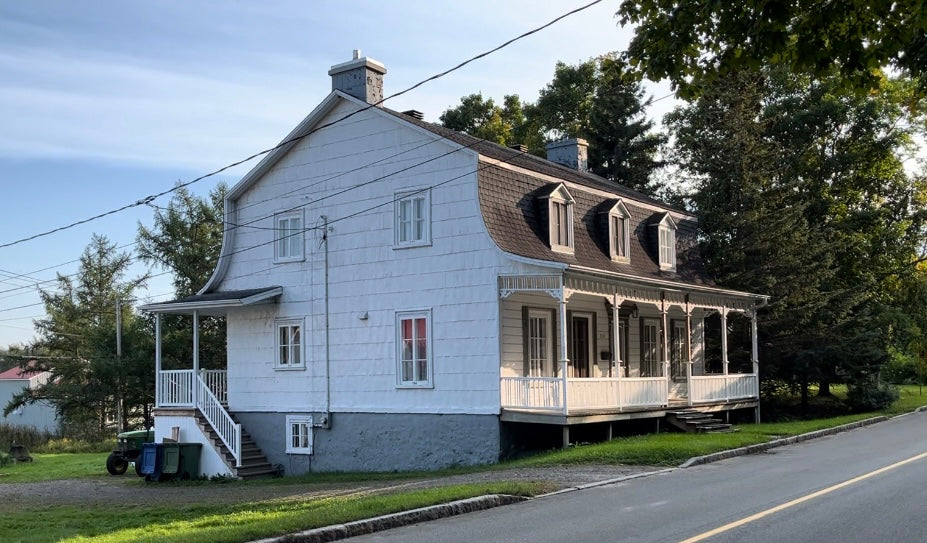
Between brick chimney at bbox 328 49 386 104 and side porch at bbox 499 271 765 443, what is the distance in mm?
7162

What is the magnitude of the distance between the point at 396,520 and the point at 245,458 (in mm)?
14626

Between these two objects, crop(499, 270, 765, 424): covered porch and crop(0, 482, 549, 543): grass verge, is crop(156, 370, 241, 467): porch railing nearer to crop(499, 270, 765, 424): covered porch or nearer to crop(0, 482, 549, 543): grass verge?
crop(0, 482, 549, 543): grass verge

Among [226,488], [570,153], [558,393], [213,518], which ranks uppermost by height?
[570,153]

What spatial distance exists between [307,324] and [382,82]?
6943 mm

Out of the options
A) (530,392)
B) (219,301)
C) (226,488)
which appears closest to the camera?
(530,392)

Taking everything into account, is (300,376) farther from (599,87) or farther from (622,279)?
(599,87)

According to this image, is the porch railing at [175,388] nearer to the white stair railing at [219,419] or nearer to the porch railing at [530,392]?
the white stair railing at [219,419]

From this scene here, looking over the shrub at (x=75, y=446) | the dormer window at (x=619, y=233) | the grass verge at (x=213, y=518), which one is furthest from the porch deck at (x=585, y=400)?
the shrub at (x=75, y=446)

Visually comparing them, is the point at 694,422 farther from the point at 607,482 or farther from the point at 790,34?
the point at 790,34

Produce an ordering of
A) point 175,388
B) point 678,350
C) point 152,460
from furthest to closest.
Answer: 1. point 678,350
2. point 175,388
3. point 152,460

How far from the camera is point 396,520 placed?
11383 mm

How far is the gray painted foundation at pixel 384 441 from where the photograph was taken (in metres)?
21.1

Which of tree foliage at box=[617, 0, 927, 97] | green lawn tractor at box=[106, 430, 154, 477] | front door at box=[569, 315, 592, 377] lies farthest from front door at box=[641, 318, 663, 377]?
tree foliage at box=[617, 0, 927, 97]

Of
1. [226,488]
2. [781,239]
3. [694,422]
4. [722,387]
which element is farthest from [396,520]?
[781,239]
